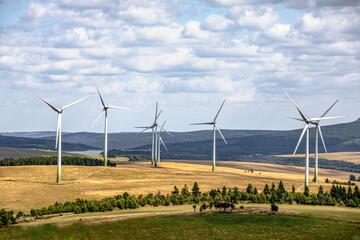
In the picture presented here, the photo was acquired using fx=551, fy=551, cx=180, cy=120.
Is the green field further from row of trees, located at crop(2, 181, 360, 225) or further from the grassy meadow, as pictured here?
row of trees, located at crop(2, 181, 360, 225)

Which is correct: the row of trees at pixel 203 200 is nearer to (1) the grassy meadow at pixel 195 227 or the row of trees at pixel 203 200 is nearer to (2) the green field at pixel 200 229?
(1) the grassy meadow at pixel 195 227

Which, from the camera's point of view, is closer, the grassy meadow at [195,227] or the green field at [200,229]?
the green field at [200,229]

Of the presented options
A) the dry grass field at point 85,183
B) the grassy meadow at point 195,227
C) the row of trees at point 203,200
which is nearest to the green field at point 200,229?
the grassy meadow at point 195,227

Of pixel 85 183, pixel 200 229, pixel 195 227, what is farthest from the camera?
pixel 85 183

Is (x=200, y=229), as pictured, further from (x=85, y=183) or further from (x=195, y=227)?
(x=85, y=183)

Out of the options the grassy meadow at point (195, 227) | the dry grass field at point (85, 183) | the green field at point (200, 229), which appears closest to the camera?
the green field at point (200, 229)

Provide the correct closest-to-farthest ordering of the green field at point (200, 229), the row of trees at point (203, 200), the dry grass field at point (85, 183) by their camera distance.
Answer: the green field at point (200, 229)
the row of trees at point (203, 200)
the dry grass field at point (85, 183)

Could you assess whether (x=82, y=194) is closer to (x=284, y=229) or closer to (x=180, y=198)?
(x=180, y=198)

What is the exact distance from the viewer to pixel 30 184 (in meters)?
111

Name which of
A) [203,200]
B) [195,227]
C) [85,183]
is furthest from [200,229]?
[85,183]

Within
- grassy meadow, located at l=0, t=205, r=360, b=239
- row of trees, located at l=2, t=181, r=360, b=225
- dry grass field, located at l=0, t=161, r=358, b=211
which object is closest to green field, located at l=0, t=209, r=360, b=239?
grassy meadow, located at l=0, t=205, r=360, b=239

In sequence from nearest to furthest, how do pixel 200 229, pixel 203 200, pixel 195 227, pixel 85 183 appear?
pixel 200 229 < pixel 195 227 < pixel 203 200 < pixel 85 183

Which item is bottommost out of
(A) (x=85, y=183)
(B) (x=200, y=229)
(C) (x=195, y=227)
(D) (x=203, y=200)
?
(B) (x=200, y=229)

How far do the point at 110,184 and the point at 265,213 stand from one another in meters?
49.9
